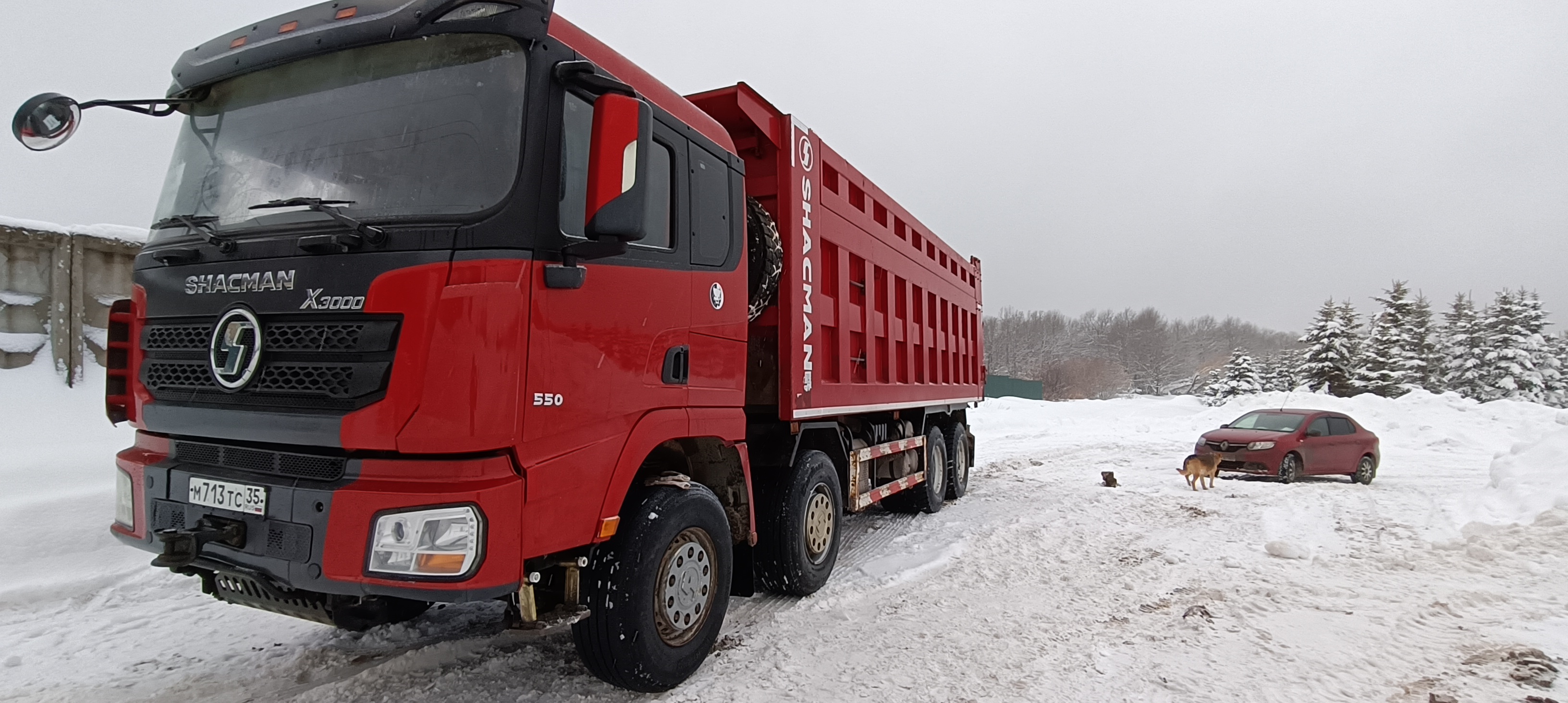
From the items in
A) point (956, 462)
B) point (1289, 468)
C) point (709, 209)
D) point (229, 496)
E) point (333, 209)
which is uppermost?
point (709, 209)

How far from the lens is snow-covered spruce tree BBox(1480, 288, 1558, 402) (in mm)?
39438

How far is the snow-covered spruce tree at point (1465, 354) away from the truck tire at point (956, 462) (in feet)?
149

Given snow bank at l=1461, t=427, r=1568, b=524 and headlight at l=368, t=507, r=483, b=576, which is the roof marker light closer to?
headlight at l=368, t=507, r=483, b=576

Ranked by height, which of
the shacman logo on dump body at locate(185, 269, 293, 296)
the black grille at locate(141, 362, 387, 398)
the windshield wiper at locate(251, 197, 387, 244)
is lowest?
the black grille at locate(141, 362, 387, 398)

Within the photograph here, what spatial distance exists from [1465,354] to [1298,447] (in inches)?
1690

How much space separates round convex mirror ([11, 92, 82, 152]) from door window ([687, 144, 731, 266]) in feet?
8.93

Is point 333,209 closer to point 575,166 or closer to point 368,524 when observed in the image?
point 575,166

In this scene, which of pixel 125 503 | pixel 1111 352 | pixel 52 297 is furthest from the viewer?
pixel 1111 352

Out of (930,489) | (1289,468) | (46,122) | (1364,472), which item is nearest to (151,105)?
(46,122)

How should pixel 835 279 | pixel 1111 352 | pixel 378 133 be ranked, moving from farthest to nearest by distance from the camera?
pixel 1111 352
pixel 835 279
pixel 378 133

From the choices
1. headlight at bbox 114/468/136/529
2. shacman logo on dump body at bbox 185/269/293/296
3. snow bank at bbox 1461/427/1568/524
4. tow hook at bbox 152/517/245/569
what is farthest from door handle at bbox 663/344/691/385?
snow bank at bbox 1461/427/1568/524

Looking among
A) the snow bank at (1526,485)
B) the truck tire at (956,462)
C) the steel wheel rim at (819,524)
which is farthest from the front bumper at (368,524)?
the snow bank at (1526,485)

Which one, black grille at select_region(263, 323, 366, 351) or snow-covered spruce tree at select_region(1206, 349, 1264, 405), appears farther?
snow-covered spruce tree at select_region(1206, 349, 1264, 405)

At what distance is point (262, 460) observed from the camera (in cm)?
281
